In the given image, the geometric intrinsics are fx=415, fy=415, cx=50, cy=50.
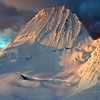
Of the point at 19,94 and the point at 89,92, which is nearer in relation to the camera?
the point at 89,92

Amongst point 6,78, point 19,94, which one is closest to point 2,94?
point 19,94

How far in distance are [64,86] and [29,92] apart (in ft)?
54.1

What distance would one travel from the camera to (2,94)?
566 feet

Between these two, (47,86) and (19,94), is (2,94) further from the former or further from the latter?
(47,86)

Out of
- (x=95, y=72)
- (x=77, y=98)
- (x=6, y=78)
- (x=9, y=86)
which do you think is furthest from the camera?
(x=6, y=78)

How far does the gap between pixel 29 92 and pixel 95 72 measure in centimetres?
3003

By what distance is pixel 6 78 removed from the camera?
19550cm

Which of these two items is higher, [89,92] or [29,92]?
[29,92]

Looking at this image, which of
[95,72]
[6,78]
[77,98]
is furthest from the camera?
[6,78]

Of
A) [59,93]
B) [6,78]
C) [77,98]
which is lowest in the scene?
[77,98]

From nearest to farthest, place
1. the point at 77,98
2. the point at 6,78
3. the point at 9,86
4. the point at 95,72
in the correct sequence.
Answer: the point at 77,98 < the point at 95,72 < the point at 9,86 < the point at 6,78

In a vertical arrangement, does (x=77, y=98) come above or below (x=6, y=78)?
below

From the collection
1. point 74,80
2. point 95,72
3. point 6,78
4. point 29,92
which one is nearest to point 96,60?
point 95,72

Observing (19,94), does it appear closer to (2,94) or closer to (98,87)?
(2,94)
